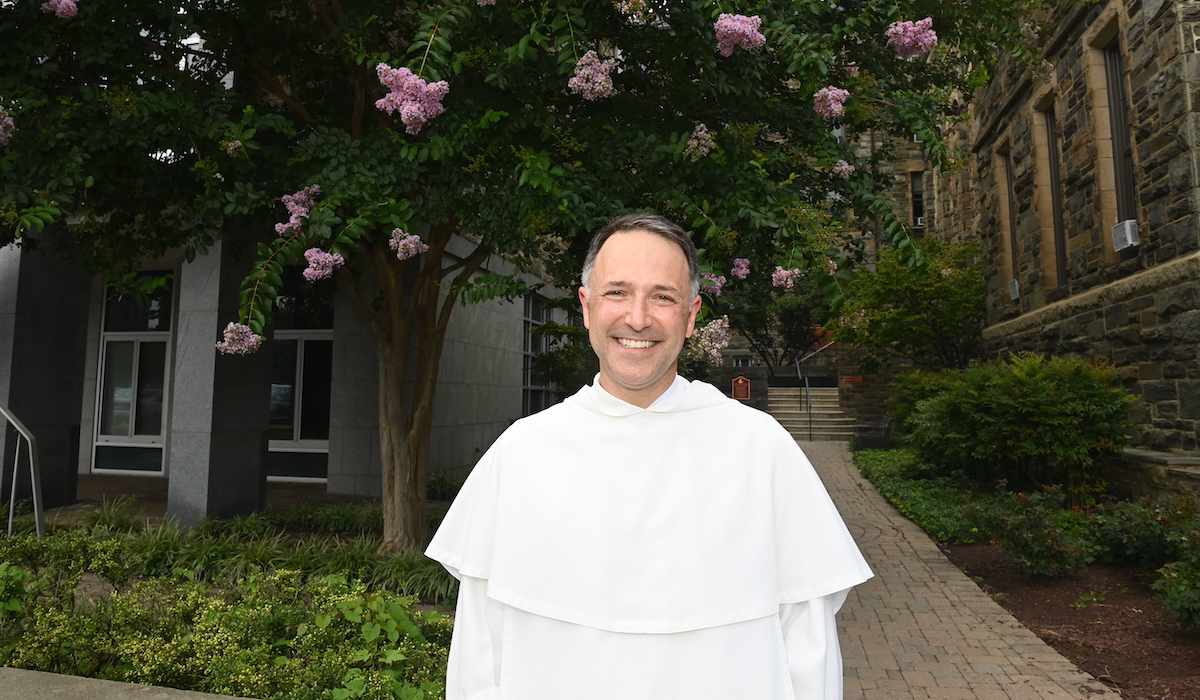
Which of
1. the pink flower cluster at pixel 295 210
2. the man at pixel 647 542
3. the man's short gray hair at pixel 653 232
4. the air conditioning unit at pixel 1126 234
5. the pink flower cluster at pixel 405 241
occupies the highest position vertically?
the air conditioning unit at pixel 1126 234

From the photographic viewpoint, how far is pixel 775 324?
30.5 meters

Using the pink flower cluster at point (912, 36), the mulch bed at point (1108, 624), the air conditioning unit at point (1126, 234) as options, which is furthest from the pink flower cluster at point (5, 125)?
the air conditioning unit at point (1126, 234)

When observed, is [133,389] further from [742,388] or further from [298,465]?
[742,388]

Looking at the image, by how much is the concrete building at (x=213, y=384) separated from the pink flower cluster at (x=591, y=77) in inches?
187

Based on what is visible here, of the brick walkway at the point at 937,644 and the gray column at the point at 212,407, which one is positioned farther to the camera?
the gray column at the point at 212,407

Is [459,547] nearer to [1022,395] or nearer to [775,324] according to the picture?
[1022,395]

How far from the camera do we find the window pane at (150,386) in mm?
12172

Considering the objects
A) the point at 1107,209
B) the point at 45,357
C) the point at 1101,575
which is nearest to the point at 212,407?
the point at 45,357

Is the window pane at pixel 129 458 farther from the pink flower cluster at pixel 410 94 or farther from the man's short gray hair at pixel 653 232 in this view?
the man's short gray hair at pixel 653 232

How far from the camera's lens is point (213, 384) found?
→ 780cm

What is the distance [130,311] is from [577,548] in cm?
1315

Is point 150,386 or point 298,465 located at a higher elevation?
point 150,386

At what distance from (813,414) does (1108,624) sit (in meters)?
17.9

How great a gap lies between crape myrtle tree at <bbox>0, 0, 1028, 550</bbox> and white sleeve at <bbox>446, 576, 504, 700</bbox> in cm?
275
